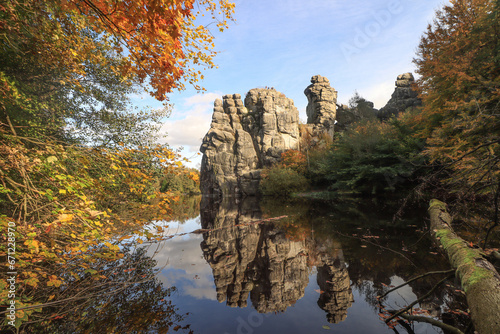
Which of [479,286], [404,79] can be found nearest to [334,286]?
[479,286]

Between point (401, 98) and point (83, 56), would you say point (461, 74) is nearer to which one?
point (83, 56)

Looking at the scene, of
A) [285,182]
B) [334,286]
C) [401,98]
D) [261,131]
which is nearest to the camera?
[334,286]

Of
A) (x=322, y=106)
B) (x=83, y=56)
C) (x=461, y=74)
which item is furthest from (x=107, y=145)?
(x=322, y=106)

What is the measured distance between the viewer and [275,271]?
14.8 feet

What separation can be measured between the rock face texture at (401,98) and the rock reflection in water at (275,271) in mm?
35458

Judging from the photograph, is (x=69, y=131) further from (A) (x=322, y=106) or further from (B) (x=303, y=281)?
(A) (x=322, y=106)

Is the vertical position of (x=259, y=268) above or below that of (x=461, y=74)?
below

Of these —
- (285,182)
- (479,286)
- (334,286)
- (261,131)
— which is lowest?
(334,286)

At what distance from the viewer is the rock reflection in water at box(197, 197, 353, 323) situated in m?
3.43

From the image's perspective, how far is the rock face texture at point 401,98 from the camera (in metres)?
32.7

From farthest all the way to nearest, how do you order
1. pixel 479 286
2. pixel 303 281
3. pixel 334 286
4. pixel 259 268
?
pixel 259 268 → pixel 303 281 → pixel 334 286 → pixel 479 286

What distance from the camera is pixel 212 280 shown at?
4.30 metres

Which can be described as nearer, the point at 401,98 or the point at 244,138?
the point at 401,98

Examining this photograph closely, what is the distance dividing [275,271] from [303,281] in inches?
26.0
